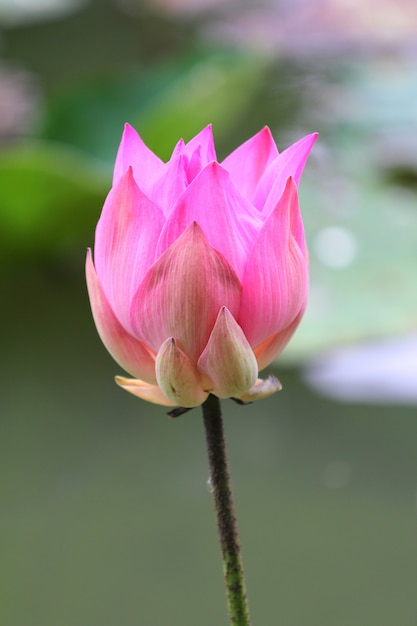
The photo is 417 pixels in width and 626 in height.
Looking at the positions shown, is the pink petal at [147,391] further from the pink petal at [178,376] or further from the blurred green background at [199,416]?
the blurred green background at [199,416]

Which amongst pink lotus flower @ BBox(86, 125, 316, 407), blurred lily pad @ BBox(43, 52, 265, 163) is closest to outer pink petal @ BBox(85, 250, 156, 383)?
pink lotus flower @ BBox(86, 125, 316, 407)

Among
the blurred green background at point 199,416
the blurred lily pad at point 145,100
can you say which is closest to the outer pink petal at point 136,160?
the blurred green background at point 199,416

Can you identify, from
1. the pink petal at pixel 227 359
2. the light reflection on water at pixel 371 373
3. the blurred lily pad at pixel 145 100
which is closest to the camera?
the pink petal at pixel 227 359

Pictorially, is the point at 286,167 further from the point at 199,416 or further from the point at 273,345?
the point at 199,416

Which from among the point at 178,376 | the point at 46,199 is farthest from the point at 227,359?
the point at 46,199

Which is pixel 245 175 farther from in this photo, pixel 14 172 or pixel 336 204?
pixel 336 204

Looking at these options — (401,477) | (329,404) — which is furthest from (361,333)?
(401,477)

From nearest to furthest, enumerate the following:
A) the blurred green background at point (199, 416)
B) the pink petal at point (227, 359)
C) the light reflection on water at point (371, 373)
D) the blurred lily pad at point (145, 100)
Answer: the pink petal at point (227, 359)
the blurred green background at point (199, 416)
the light reflection on water at point (371, 373)
the blurred lily pad at point (145, 100)
